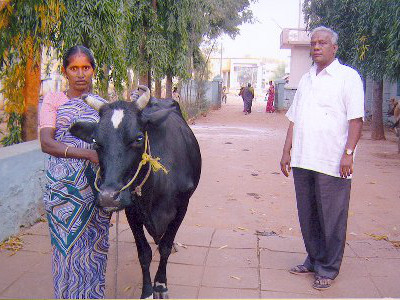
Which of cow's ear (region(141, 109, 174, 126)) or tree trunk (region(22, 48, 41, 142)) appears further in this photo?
tree trunk (region(22, 48, 41, 142))

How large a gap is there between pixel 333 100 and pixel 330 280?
145 cm

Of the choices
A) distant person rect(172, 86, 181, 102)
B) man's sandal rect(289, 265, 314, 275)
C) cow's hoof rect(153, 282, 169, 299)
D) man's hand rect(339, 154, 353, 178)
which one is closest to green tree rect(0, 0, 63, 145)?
cow's hoof rect(153, 282, 169, 299)

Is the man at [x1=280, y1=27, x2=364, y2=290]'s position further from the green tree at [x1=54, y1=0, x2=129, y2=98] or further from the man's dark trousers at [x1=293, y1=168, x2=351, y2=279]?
the green tree at [x1=54, y1=0, x2=129, y2=98]

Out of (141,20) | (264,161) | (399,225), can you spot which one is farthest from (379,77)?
(399,225)

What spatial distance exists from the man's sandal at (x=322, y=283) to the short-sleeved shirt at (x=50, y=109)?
2.42m

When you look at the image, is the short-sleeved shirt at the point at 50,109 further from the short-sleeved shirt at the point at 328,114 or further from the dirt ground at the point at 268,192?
the dirt ground at the point at 268,192

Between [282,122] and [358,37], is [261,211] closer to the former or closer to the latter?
[358,37]

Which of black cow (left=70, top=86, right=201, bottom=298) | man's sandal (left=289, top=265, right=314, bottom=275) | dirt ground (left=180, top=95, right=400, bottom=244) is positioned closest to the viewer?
black cow (left=70, top=86, right=201, bottom=298)

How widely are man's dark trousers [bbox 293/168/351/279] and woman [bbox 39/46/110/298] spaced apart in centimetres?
181

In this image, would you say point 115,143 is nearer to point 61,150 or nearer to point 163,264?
point 61,150

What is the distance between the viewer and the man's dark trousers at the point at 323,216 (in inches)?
146

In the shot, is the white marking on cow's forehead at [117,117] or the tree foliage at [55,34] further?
the tree foliage at [55,34]

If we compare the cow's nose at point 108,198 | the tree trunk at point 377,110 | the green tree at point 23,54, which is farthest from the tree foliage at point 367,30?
the cow's nose at point 108,198

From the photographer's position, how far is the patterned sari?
9.05ft
